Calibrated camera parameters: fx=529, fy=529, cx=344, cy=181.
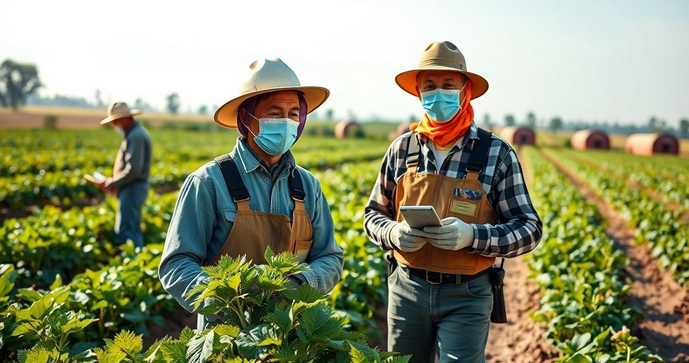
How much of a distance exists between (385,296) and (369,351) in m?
3.90

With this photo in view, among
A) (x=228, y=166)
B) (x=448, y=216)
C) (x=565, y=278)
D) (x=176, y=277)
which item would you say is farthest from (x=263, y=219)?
(x=565, y=278)

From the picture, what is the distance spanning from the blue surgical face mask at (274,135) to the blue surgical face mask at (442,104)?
31.7 inches

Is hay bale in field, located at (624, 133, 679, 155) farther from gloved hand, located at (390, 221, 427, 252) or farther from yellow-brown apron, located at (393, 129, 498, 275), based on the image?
gloved hand, located at (390, 221, 427, 252)

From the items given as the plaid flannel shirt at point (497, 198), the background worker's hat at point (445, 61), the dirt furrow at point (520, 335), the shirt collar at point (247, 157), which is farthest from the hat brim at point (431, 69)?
the dirt furrow at point (520, 335)

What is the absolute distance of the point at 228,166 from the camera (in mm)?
2150

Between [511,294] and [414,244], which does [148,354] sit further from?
[511,294]

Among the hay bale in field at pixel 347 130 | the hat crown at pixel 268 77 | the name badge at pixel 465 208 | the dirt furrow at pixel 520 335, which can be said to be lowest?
the hay bale in field at pixel 347 130

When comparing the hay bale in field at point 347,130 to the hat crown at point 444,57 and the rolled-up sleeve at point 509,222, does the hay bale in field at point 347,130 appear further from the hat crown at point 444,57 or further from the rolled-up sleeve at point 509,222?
the rolled-up sleeve at point 509,222

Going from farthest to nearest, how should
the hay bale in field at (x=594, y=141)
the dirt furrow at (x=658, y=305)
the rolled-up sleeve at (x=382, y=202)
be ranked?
the hay bale in field at (x=594, y=141), the dirt furrow at (x=658, y=305), the rolled-up sleeve at (x=382, y=202)

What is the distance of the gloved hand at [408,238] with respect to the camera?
8.00 ft

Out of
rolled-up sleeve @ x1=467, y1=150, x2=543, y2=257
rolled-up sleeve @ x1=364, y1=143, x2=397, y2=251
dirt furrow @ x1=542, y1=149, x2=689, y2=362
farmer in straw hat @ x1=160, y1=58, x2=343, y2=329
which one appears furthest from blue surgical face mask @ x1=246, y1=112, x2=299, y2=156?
dirt furrow @ x1=542, y1=149, x2=689, y2=362

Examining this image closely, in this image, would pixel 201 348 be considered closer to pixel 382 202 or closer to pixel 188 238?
pixel 188 238

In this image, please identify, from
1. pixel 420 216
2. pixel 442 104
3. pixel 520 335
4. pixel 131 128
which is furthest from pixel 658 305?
pixel 131 128

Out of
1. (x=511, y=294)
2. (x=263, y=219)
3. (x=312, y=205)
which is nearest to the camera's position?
(x=263, y=219)
